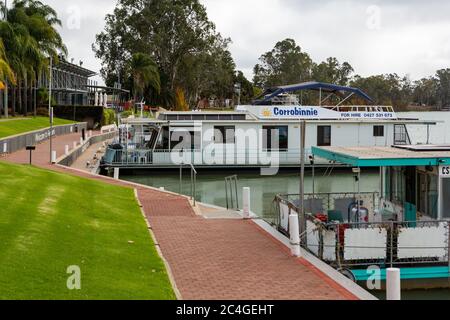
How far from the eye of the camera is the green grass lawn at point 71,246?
9.75 m

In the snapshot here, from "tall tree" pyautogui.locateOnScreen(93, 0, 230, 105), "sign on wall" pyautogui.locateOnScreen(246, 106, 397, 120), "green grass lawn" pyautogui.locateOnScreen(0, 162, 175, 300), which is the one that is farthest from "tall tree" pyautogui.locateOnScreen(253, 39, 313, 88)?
"green grass lawn" pyautogui.locateOnScreen(0, 162, 175, 300)

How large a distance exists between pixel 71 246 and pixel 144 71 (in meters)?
67.0

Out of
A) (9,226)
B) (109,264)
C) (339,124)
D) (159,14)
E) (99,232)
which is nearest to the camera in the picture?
(109,264)

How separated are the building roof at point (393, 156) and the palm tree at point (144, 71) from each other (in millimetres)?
63671

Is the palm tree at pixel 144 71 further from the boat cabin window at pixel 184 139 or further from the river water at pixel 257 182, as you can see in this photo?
the river water at pixel 257 182

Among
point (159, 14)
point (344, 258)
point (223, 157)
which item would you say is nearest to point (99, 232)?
point (344, 258)

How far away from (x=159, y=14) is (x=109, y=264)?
71967mm

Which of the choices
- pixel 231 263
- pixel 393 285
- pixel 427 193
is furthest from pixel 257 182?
pixel 393 285

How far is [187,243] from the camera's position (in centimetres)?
1464

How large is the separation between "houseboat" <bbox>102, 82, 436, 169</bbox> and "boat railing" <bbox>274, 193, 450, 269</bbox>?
22.9 m

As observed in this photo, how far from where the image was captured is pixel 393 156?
14328 mm

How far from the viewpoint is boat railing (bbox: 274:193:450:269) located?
13.1 m
